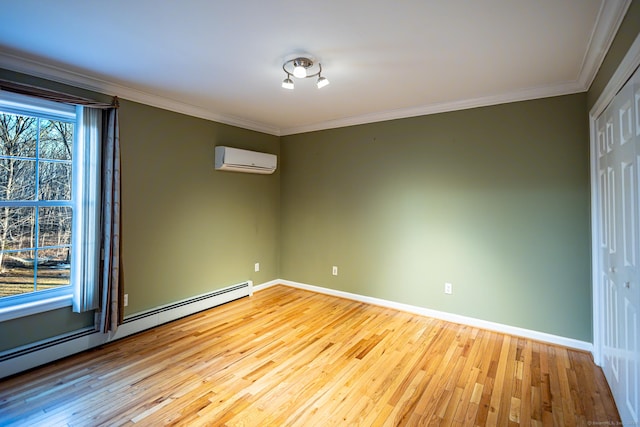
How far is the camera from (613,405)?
2.09 meters

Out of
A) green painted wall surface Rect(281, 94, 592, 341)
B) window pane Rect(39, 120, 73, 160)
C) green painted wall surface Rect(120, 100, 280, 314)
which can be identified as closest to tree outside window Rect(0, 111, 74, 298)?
window pane Rect(39, 120, 73, 160)

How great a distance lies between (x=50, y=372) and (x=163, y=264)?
50.4 inches

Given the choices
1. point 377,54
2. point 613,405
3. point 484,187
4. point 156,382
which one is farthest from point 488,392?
point 377,54

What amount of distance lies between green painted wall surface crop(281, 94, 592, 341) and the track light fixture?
1591 millimetres

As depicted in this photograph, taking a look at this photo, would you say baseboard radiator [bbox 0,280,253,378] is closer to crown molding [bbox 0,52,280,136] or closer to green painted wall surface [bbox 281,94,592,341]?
green painted wall surface [bbox 281,94,592,341]

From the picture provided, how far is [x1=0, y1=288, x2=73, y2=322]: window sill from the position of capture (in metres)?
2.46

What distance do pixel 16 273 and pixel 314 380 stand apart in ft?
8.49

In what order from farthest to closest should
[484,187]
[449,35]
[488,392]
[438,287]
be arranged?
1. [438,287]
2. [484,187]
3. [488,392]
4. [449,35]

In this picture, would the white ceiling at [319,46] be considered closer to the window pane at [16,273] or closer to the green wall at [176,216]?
the green wall at [176,216]

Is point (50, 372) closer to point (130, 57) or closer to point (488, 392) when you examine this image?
point (130, 57)

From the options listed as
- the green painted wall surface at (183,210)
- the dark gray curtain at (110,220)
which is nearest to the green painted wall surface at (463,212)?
the green painted wall surface at (183,210)

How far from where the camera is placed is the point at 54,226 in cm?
278

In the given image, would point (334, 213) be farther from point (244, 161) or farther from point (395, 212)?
point (244, 161)

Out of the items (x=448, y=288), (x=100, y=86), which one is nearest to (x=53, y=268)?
(x=100, y=86)
